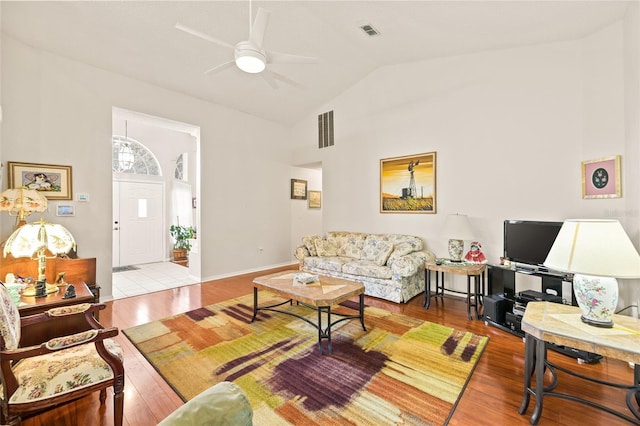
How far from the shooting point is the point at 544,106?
359 centimetres

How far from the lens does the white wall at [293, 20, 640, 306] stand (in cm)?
316

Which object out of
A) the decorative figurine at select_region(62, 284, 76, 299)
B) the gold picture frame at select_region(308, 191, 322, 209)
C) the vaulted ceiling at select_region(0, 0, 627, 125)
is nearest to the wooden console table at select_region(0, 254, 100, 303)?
the decorative figurine at select_region(62, 284, 76, 299)

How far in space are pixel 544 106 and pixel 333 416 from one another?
167 inches

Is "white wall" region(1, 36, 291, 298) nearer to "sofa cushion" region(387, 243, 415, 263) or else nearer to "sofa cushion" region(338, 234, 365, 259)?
"sofa cushion" region(338, 234, 365, 259)

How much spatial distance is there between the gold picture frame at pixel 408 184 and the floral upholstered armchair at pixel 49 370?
14.0ft

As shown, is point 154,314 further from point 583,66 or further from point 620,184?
point 583,66

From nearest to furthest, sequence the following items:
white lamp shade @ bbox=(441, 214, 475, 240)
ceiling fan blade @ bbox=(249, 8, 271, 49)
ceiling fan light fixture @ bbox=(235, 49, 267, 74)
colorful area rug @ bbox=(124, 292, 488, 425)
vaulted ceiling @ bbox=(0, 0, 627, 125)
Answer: colorful area rug @ bbox=(124, 292, 488, 425), ceiling fan blade @ bbox=(249, 8, 271, 49), ceiling fan light fixture @ bbox=(235, 49, 267, 74), vaulted ceiling @ bbox=(0, 0, 627, 125), white lamp shade @ bbox=(441, 214, 475, 240)

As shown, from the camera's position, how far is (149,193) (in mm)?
7215

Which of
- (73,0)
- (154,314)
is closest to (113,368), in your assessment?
(154,314)

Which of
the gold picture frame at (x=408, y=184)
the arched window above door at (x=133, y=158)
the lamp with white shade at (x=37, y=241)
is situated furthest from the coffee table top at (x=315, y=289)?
the arched window above door at (x=133, y=158)

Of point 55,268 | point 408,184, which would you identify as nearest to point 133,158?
A: point 55,268

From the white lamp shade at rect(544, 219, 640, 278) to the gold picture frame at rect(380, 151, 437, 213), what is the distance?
283cm

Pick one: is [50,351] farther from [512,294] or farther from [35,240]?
[512,294]

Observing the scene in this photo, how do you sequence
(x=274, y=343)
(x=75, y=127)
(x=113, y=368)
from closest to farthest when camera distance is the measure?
(x=113, y=368) < (x=274, y=343) < (x=75, y=127)
